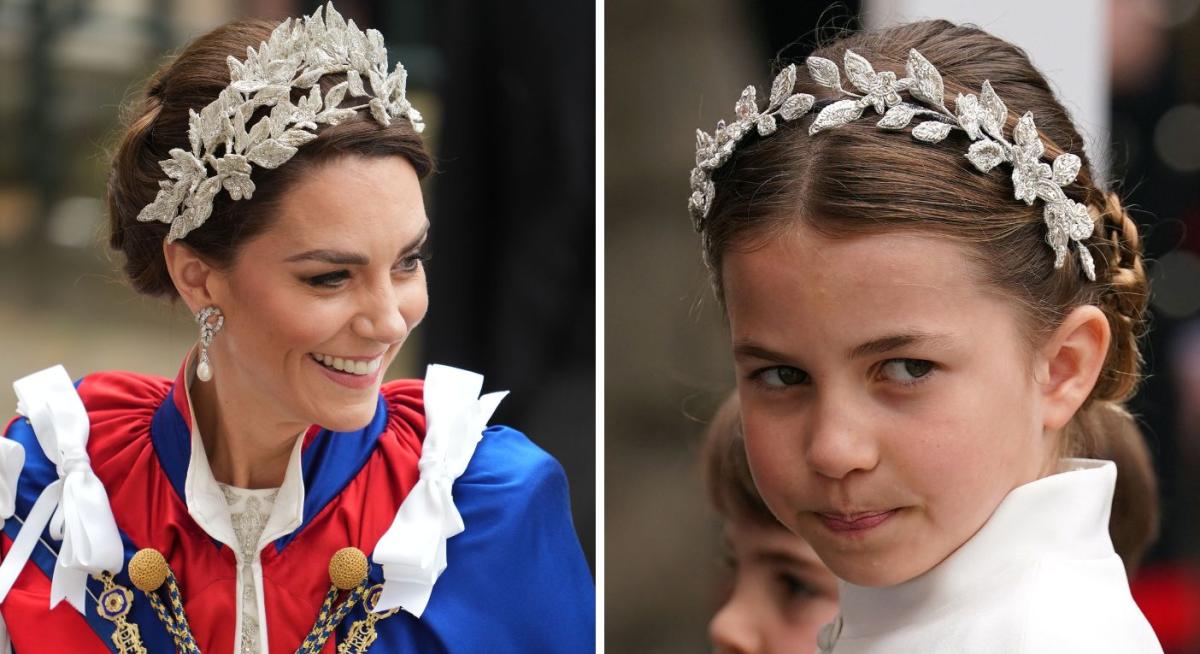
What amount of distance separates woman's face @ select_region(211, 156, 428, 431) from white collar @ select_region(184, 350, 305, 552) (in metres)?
0.07

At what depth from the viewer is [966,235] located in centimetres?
131

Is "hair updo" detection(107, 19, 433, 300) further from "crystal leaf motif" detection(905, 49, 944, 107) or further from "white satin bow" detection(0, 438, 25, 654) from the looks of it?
"crystal leaf motif" detection(905, 49, 944, 107)

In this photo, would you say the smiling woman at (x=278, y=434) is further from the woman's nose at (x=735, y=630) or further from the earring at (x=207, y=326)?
the woman's nose at (x=735, y=630)

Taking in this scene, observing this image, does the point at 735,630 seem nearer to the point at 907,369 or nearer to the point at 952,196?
the point at 907,369

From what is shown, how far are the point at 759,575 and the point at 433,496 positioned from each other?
19.9 inches

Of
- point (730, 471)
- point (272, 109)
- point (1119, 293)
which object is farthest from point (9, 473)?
point (1119, 293)

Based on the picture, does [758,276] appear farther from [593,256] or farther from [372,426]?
[593,256]

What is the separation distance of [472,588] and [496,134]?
0.65 m

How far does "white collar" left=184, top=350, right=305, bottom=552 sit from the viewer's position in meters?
1.55

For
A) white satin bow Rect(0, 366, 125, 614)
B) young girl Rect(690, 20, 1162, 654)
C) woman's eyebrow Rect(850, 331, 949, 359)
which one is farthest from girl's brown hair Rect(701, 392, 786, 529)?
white satin bow Rect(0, 366, 125, 614)

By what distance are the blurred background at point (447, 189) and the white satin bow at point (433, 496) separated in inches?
5.9

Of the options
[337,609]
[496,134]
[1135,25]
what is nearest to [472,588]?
[337,609]

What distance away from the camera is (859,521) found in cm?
135

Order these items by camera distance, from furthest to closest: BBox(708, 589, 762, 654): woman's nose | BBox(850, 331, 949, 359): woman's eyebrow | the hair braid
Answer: BBox(708, 589, 762, 654): woman's nose
the hair braid
BBox(850, 331, 949, 359): woman's eyebrow
